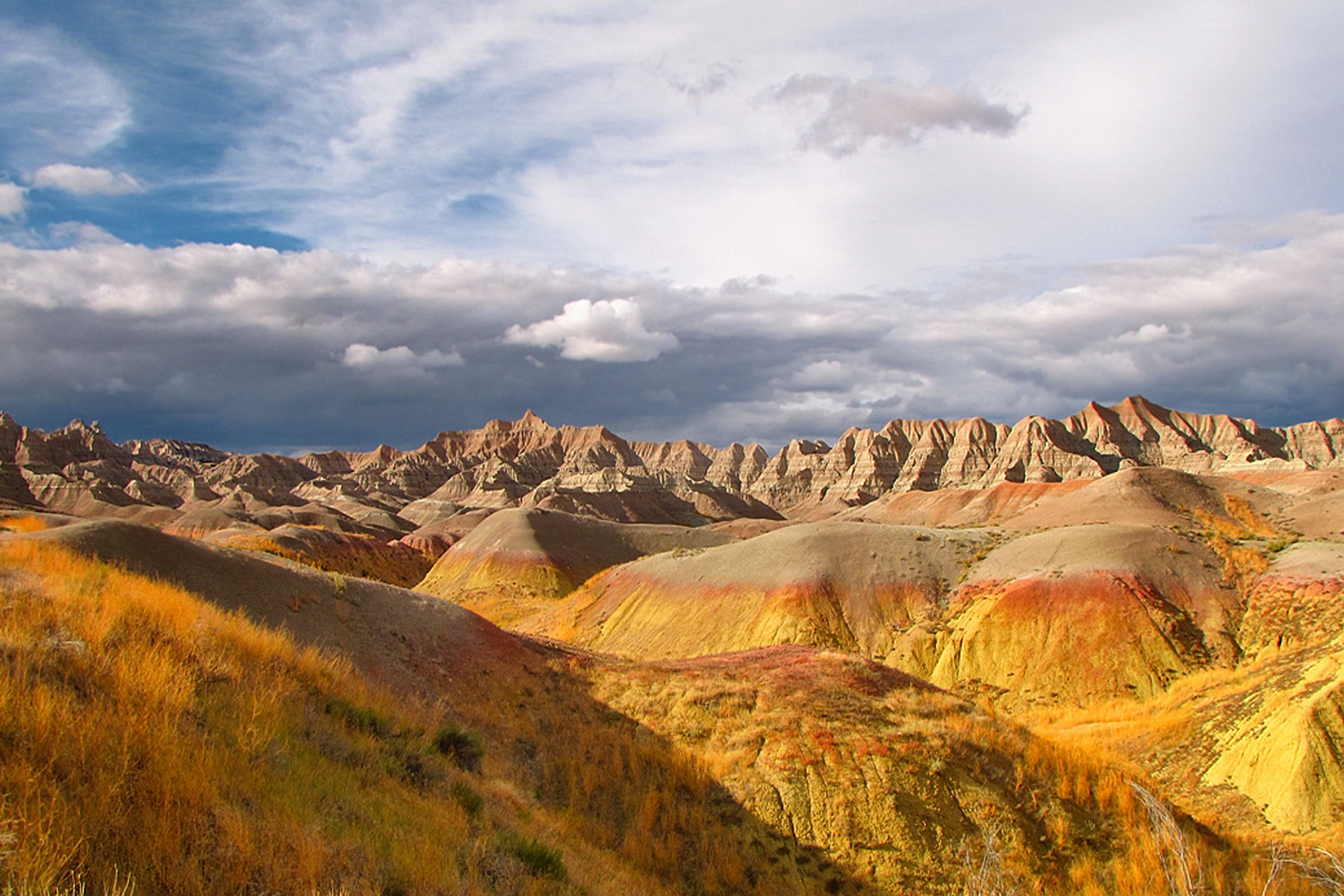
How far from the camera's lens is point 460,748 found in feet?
42.8

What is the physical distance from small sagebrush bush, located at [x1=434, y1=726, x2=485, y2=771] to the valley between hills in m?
0.06

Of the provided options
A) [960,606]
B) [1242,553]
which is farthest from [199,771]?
[1242,553]

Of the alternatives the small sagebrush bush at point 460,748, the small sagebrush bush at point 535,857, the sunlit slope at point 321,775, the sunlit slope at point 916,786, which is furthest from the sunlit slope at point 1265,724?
the small sagebrush bush at point 460,748

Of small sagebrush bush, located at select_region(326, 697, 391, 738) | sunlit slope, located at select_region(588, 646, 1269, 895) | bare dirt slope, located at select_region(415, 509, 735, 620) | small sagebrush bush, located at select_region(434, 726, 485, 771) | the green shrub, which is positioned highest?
small sagebrush bush, located at select_region(326, 697, 391, 738)

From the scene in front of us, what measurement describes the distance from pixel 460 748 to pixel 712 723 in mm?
7607

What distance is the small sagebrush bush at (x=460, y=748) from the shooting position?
1260 centimetres

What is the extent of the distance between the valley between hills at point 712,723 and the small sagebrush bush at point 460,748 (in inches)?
2.3

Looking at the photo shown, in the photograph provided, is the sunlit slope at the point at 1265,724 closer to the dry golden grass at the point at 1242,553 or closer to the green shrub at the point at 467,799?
the dry golden grass at the point at 1242,553

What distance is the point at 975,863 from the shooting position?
46.4ft

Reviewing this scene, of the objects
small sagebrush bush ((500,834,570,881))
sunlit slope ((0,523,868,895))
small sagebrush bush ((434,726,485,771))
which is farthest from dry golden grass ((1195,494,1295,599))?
small sagebrush bush ((500,834,570,881))

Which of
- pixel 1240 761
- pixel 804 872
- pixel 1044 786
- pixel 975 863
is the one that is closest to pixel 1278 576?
pixel 1240 761

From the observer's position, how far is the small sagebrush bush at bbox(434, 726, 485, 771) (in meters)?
12.6

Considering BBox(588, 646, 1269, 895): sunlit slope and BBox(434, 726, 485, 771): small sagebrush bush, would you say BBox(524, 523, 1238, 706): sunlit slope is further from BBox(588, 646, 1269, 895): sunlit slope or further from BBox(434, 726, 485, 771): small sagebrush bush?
BBox(434, 726, 485, 771): small sagebrush bush

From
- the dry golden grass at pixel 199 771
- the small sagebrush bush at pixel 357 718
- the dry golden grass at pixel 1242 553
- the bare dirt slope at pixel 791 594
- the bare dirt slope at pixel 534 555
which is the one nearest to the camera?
the dry golden grass at pixel 199 771
